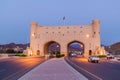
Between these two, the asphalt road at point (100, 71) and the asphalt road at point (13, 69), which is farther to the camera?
the asphalt road at point (13, 69)

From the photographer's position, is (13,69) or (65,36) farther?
(65,36)

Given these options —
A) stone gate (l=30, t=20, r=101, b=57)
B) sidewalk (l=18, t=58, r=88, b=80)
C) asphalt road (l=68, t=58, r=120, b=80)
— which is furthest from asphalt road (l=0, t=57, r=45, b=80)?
stone gate (l=30, t=20, r=101, b=57)

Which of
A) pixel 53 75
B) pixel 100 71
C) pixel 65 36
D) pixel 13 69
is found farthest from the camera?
pixel 65 36

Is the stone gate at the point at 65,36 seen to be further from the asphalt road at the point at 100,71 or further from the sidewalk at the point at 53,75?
the sidewalk at the point at 53,75

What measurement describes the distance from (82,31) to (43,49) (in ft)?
47.0

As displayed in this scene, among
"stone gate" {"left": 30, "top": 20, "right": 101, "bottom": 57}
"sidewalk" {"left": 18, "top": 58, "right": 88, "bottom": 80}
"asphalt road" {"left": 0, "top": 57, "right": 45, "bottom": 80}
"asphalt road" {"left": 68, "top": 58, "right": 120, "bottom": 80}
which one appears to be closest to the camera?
"sidewalk" {"left": 18, "top": 58, "right": 88, "bottom": 80}

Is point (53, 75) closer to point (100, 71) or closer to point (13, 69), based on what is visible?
point (100, 71)

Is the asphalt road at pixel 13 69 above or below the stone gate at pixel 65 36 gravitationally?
below

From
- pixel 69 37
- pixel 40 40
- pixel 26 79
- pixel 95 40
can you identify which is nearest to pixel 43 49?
pixel 40 40

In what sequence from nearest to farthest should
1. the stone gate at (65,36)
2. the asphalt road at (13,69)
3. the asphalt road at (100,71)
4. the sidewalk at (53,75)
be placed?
the sidewalk at (53,75)
the asphalt road at (100,71)
the asphalt road at (13,69)
the stone gate at (65,36)

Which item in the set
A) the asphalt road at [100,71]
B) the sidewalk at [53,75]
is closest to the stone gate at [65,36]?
the asphalt road at [100,71]

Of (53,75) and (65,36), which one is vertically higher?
(65,36)

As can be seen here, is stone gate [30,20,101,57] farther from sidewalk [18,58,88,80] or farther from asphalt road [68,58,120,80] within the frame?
sidewalk [18,58,88,80]

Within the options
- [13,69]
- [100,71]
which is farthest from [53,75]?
[13,69]
